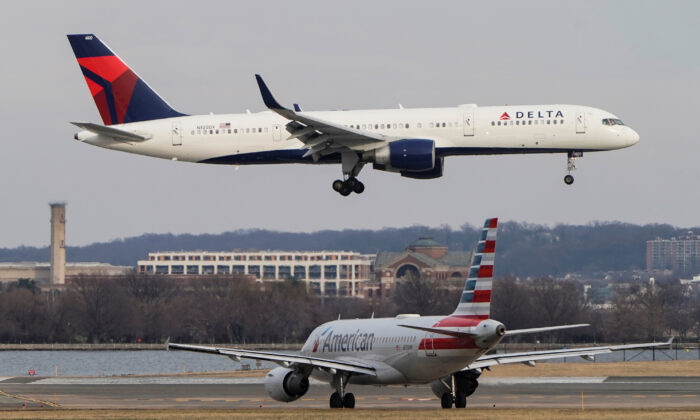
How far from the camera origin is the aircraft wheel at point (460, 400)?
58.6 metres

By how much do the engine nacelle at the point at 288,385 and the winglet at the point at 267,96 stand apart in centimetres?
1177

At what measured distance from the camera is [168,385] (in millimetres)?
82375

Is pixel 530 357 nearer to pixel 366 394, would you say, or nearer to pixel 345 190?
pixel 366 394

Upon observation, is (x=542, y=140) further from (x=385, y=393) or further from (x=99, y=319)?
(x=99, y=319)

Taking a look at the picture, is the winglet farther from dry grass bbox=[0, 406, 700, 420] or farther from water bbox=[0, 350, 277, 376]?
water bbox=[0, 350, 277, 376]

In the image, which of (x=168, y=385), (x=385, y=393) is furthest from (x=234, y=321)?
(x=385, y=393)

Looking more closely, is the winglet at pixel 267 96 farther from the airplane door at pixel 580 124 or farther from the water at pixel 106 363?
the water at pixel 106 363

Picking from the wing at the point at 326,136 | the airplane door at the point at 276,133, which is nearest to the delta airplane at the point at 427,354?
the wing at the point at 326,136

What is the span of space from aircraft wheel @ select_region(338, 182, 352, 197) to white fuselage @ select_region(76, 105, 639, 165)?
5.15ft

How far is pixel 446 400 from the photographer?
58531 mm

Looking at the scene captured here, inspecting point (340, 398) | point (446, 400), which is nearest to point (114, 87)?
point (340, 398)

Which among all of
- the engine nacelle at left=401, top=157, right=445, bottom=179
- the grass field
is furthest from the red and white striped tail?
the engine nacelle at left=401, top=157, right=445, bottom=179

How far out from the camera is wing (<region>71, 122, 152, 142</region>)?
2717 inches

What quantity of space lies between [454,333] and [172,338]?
130m
